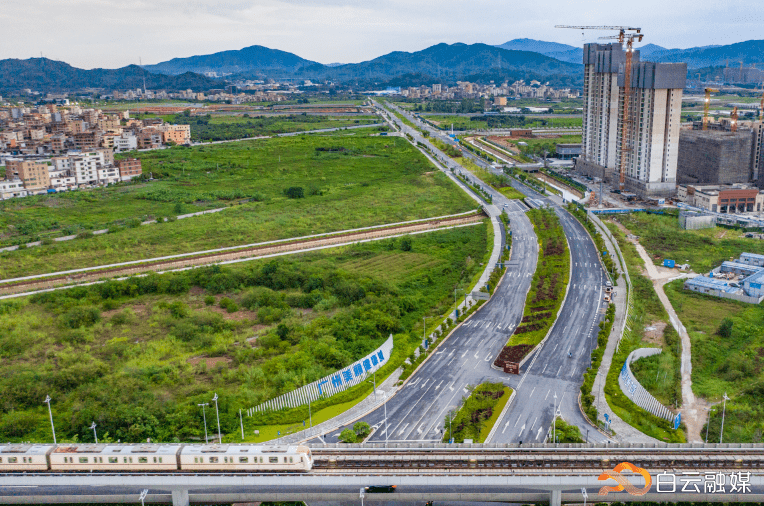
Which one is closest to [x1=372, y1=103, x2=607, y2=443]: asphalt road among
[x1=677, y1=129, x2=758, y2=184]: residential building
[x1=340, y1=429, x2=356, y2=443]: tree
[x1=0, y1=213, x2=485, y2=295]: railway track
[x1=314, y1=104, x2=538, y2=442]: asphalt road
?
[x1=314, y1=104, x2=538, y2=442]: asphalt road

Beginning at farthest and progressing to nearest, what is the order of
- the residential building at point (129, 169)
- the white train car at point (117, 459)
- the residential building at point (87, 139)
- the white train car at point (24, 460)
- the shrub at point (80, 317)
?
the residential building at point (87, 139) → the residential building at point (129, 169) → the shrub at point (80, 317) → the white train car at point (24, 460) → the white train car at point (117, 459)

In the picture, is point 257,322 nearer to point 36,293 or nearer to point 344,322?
point 344,322

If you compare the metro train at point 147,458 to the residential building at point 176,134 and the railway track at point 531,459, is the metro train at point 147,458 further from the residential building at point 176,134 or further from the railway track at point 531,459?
the residential building at point 176,134

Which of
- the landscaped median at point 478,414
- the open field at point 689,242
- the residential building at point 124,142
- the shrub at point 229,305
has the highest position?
the residential building at point 124,142

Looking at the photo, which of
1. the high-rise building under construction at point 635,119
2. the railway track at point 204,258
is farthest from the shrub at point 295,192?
the high-rise building under construction at point 635,119

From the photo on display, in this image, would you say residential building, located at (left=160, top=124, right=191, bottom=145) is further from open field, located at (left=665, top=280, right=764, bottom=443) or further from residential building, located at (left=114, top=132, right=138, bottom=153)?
open field, located at (left=665, top=280, right=764, bottom=443)

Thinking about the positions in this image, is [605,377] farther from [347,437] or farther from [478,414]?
[347,437]

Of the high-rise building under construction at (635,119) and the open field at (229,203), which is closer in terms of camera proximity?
the open field at (229,203)
